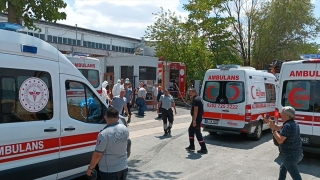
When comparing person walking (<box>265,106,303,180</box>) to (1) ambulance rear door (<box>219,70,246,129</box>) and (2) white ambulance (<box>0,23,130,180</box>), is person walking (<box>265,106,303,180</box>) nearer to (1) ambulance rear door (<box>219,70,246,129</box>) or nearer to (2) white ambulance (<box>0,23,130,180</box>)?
(2) white ambulance (<box>0,23,130,180</box>)

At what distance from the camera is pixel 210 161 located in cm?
789

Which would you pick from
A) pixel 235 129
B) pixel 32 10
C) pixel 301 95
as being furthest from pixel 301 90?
pixel 32 10

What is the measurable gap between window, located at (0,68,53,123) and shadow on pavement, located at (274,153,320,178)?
18.4 ft

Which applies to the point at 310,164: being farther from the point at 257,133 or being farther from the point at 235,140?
the point at 235,140

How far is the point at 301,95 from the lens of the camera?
8078 mm

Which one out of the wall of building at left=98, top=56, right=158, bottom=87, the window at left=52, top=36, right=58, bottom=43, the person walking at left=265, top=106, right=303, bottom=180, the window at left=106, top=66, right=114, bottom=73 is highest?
the window at left=52, top=36, right=58, bottom=43

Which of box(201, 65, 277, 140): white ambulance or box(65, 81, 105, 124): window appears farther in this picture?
box(201, 65, 277, 140): white ambulance

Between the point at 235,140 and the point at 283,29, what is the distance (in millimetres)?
21844

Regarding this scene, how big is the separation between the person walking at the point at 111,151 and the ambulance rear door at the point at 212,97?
680cm

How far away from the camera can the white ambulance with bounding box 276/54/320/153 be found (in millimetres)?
7680

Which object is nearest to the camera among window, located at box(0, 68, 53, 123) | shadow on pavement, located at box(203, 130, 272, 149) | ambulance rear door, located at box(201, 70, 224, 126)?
window, located at box(0, 68, 53, 123)

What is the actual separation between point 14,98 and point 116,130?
1.46m

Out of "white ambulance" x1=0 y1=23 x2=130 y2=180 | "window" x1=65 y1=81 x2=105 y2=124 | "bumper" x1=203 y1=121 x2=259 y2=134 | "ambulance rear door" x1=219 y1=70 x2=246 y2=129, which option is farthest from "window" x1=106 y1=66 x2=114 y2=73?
"white ambulance" x1=0 y1=23 x2=130 y2=180

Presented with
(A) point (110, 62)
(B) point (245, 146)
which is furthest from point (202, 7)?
(B) point (245, 146)
